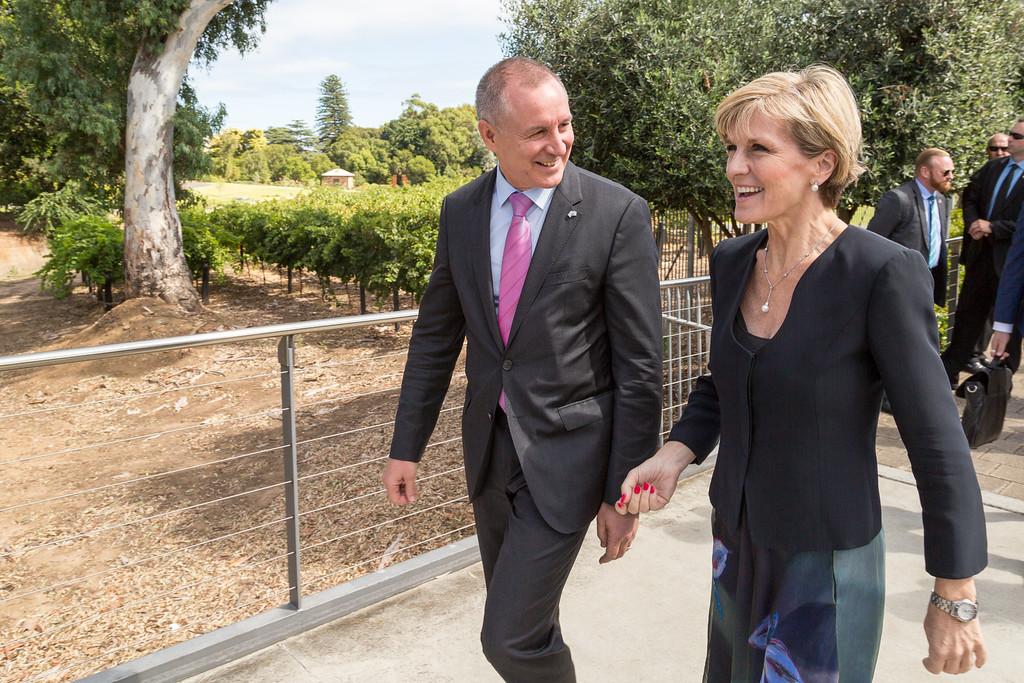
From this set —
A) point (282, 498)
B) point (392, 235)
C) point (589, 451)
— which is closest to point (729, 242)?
point (589, 451)

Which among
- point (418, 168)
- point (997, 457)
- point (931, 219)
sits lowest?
point (997, 457)

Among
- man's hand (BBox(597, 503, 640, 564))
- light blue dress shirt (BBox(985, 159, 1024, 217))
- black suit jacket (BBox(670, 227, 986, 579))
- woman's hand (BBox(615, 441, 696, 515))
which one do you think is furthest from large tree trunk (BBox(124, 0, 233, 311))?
black suit jacket (BBox(670, 227, 986, 579))

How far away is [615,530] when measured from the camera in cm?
228

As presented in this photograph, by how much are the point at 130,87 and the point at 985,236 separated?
12665 mm

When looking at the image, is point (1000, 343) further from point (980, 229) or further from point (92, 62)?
point (92, 62)

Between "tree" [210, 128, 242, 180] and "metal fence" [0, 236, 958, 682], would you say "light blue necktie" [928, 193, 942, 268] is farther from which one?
"tree" [210, 128, 242, 180]

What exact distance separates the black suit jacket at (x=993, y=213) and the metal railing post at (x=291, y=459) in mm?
5076

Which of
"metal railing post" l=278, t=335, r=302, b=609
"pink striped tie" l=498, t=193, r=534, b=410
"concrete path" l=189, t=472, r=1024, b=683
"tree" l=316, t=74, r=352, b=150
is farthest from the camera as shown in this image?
"tree" l=316, t=74, r=352, b=150

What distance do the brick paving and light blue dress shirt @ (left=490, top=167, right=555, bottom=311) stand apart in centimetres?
368

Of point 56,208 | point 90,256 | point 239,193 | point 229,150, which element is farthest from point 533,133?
point 229,150

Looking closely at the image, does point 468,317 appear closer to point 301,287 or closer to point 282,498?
point 282,498

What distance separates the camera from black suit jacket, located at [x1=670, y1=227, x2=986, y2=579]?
155 cm

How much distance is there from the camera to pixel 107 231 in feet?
53.0

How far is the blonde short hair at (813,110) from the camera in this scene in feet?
5.32
